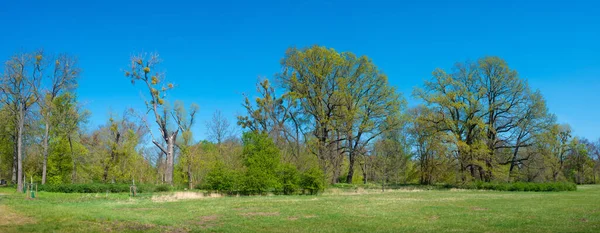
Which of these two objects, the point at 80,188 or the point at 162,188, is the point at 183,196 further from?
the point at 80,188

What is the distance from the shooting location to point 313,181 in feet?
122

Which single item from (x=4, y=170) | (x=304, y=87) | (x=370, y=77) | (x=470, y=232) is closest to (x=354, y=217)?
(x=470, y=232)

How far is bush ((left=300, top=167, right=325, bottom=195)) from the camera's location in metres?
37.0

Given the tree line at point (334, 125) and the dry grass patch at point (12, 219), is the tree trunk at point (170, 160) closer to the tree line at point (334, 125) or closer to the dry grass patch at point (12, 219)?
the tree line at point (334, 125)

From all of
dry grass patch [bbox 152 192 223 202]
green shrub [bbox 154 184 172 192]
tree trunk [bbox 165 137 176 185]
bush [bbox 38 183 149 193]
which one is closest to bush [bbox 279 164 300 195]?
dry grass patch [bbox 152 192 223 202]

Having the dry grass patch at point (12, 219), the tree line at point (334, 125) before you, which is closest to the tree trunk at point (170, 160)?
the tree line at point (334, 125)

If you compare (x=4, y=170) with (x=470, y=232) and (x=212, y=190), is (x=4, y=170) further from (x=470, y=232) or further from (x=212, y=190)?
(x=470, y=232)

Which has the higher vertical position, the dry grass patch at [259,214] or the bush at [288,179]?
the bush at [288,179]

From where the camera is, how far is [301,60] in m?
47.0

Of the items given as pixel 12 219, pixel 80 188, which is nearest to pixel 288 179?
pixel 80 188

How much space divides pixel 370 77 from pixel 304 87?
801cm

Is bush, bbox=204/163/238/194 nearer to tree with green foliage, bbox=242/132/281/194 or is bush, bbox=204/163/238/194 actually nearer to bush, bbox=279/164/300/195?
tree with green foliage, bbox=242/132/281/194

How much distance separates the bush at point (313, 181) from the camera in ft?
121

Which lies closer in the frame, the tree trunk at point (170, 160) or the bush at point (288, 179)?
the bush at point (288, 179)
